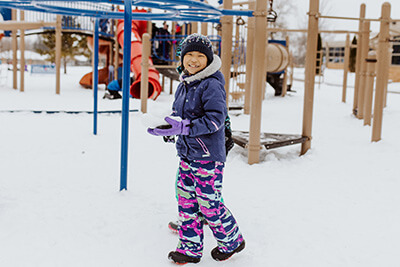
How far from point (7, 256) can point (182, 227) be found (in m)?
1.01

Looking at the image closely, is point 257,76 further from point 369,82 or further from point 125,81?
point 369,82

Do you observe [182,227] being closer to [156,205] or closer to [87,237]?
[87,237]

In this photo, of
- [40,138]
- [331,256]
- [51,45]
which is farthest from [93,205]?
[51,45]

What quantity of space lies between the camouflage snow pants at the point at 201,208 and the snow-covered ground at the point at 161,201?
0.14 metres

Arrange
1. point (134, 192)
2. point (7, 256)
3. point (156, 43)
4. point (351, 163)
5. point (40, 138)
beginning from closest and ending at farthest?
1. point (7, 256)
2. point (134, 192)
3. point (351, 163)
4. point (40, 138)
5. point (156, 43)

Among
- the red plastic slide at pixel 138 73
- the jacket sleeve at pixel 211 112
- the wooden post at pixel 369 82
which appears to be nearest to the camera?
the jacket sleeve at pixel 211 112

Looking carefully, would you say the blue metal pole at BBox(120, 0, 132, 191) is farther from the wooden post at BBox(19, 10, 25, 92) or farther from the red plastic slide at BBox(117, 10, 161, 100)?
the wooden post at BBox(19, 10, 25, 92)

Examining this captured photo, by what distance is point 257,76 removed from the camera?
484 cm

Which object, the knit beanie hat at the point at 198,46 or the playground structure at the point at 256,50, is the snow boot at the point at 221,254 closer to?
the knit beanie hat at the point at 198,46

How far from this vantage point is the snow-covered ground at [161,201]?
262cm

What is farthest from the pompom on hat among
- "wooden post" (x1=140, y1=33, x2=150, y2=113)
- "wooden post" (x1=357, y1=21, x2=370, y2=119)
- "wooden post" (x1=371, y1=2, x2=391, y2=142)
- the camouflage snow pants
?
"wooden post" (x1=357, y1=21, x2=370, y2=119)

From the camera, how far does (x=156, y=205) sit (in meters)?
3.46

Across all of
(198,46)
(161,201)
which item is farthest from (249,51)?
(198,46)

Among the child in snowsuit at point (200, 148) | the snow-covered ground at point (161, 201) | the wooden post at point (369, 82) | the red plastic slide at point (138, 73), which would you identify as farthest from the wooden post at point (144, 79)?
the child in snowsuit at point (200, 148)
